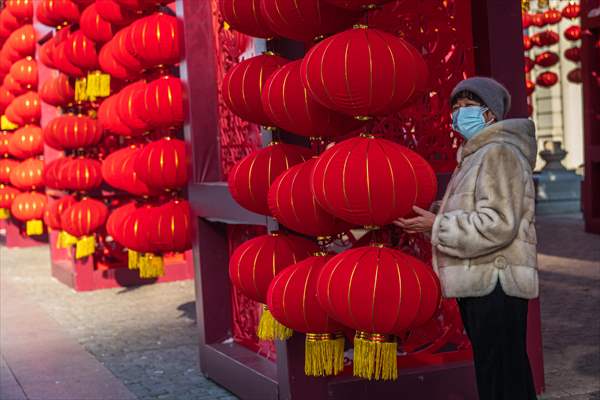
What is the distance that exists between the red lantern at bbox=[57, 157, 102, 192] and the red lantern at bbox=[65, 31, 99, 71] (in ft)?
3.76

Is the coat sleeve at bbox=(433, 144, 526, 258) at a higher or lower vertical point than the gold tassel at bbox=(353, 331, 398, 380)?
higher

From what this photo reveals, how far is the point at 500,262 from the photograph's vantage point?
4.09m

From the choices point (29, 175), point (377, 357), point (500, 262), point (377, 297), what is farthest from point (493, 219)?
point (29, 175)

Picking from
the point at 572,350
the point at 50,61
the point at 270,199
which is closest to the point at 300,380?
the point at 270,199

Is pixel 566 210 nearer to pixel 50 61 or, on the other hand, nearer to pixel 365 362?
pixel 50 61

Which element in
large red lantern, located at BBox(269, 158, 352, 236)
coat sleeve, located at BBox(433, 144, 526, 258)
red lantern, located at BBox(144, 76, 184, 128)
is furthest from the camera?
red lantern, located at BBox(144, 76, 184, 128)

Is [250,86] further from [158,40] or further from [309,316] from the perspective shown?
[158,40]

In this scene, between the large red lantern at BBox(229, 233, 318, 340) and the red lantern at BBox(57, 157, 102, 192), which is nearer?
the large red lantern at BBox(229, 233, 318, 340)

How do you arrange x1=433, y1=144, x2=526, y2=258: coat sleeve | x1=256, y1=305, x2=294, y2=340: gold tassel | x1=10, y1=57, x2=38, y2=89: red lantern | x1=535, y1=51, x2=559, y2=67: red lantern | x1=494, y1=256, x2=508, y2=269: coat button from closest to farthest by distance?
x1=433, y1=144, x2=526, y2=258: coat sleeve < x1=494, y1=256, x2=508, y2=269: coat button < x1=256, y1=305, x2=294, y2=340: gold tassel < x1=10, y1=57, x2=38, y2=89: red lantern < x1=535, y1=51, x2=559, y2=67: red lantern

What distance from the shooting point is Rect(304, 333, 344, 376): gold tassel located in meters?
4.91

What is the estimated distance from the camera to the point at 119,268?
12.5m

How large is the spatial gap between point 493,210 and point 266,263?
1.69 meters

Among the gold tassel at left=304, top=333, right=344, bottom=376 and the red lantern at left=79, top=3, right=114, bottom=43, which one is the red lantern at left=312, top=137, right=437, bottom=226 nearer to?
the gold tassel at left=304, top=333, right=344, bottom=376

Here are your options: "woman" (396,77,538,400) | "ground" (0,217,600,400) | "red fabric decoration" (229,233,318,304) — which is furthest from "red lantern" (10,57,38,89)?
"woman" (396,77,538,400)
